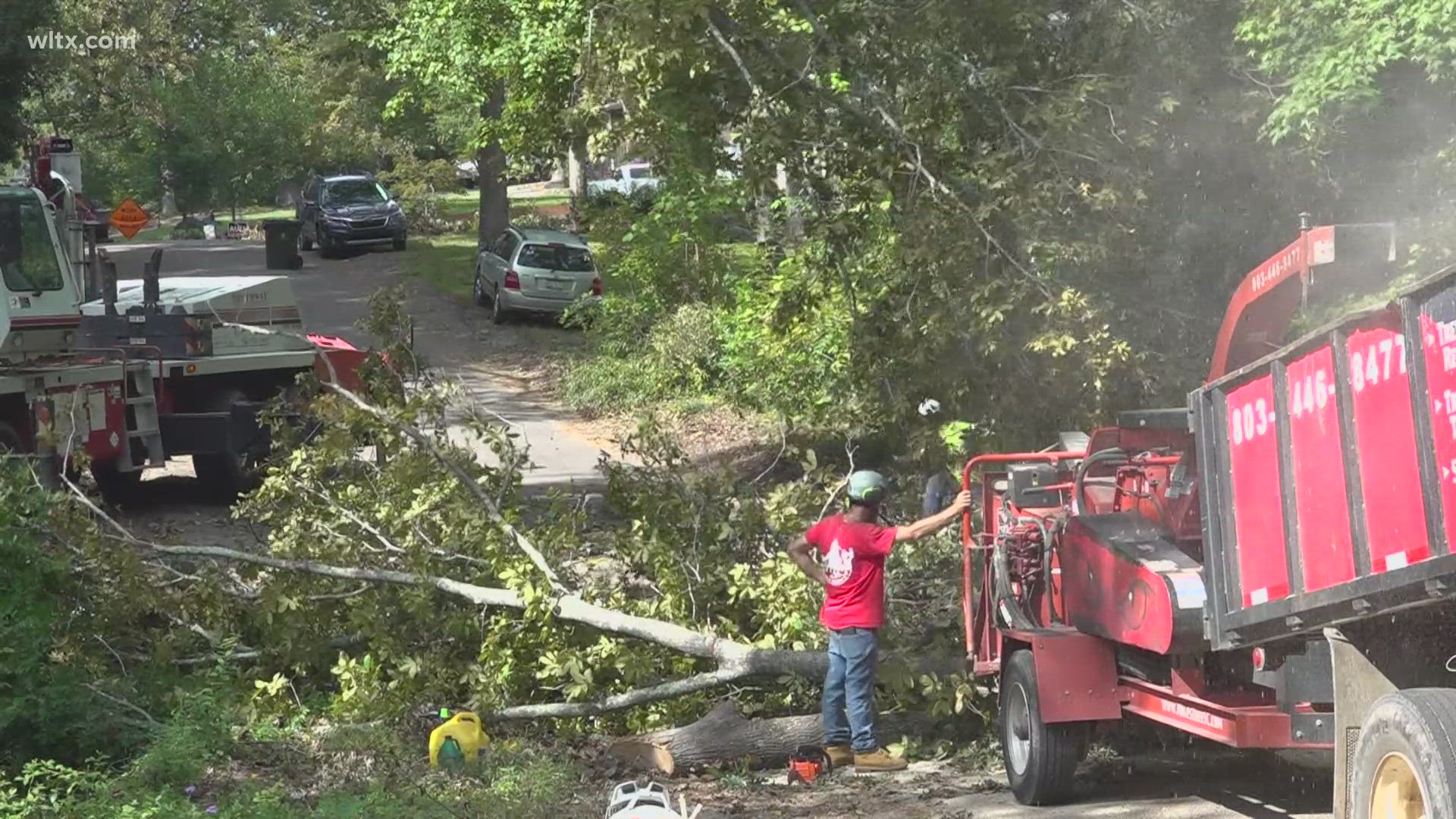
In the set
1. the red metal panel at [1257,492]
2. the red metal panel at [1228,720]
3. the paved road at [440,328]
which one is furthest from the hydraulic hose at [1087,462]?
the paved road at [440,328]

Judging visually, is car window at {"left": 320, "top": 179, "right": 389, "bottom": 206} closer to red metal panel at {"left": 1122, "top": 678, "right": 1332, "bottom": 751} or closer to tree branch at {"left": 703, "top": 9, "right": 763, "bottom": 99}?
tree branch at {"left": 703, "top": 9, "right": 763, "bottom": 99}

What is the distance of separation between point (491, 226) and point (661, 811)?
3086 centimetres

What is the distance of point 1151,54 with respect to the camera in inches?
481

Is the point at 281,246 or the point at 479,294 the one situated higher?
the point at 281,246

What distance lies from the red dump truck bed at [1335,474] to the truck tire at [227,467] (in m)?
12.0

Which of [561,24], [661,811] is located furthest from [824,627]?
[561,24]

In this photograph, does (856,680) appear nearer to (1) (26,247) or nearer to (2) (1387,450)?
Answer: (2) (1387,450)

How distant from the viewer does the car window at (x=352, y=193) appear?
136 ft

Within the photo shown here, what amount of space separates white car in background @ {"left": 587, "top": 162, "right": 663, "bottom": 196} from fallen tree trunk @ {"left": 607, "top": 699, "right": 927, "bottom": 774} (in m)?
27.9

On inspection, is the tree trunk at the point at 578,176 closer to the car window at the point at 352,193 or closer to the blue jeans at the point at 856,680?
the car window at the point at 352,193

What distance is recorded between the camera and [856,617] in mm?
8656

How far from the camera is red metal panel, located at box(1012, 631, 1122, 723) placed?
764 centimetres

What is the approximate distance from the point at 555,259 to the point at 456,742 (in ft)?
72.7

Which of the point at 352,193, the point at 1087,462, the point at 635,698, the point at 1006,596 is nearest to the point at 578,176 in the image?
the point at 352,193
